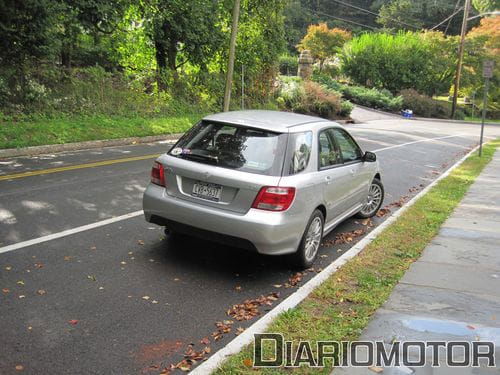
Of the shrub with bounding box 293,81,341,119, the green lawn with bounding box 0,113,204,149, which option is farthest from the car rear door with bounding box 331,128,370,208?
the shrub with bounding box 293,81,341,119

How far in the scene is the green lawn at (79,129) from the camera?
43.3 feet

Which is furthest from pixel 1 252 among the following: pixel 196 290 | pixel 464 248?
pixel 464 248

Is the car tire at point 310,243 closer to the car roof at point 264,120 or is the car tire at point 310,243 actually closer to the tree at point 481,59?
the car roof at point 264,120

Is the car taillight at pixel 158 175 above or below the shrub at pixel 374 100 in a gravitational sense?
below

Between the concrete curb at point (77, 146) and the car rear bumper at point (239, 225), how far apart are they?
26.7 ft

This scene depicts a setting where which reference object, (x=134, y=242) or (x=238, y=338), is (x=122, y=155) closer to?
(x=134, y=242)

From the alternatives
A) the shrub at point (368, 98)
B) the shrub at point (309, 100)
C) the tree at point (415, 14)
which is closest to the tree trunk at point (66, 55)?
the shrub at point (309, 100)

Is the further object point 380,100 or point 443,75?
point 443,75

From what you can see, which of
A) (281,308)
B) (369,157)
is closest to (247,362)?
(281,308)

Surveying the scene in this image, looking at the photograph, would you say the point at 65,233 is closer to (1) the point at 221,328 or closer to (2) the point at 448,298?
(1) the point at 221,328

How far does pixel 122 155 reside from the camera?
1331 centimetres

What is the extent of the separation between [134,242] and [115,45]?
1776 centimetres

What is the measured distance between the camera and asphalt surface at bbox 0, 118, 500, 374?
373 cm

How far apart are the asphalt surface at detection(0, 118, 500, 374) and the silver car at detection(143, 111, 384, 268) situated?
46 cm
